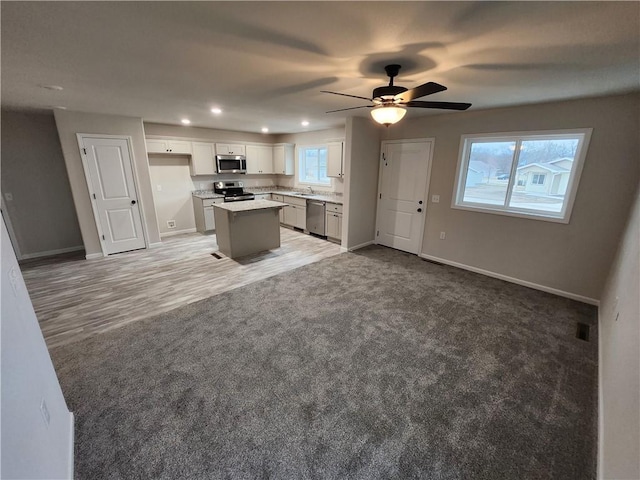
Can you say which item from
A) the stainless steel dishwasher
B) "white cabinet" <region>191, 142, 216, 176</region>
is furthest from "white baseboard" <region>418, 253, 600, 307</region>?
"white cabinet" <region>191, 142, 216, 176</region>

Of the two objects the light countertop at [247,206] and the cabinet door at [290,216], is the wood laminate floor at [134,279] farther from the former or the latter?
the cabinet door at [290,216]

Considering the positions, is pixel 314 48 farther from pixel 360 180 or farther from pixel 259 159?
pixel 259 159

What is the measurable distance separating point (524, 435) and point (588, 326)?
79.0 inches

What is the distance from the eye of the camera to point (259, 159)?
7.09m

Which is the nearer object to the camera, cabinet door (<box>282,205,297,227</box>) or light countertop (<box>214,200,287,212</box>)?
light countertop (<box>214,200,287,212</box>)

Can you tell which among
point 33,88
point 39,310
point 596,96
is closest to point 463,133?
point 596,96

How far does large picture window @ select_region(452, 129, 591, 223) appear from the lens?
3.30 m

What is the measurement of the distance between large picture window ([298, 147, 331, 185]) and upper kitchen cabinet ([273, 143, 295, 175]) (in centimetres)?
24

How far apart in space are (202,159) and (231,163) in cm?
67

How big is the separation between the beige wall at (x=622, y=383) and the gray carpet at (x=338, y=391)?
0.61 ft

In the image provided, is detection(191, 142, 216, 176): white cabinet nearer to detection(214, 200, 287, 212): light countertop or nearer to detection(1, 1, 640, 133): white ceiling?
detection(214, 200, 287, 212): light countertop

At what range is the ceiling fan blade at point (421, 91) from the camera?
1.81 meters

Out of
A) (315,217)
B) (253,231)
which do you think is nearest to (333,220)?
(315,217)

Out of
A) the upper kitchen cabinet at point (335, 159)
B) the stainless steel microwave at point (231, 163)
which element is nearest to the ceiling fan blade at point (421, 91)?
the upper kitchen cabinet at point (335, 159)
